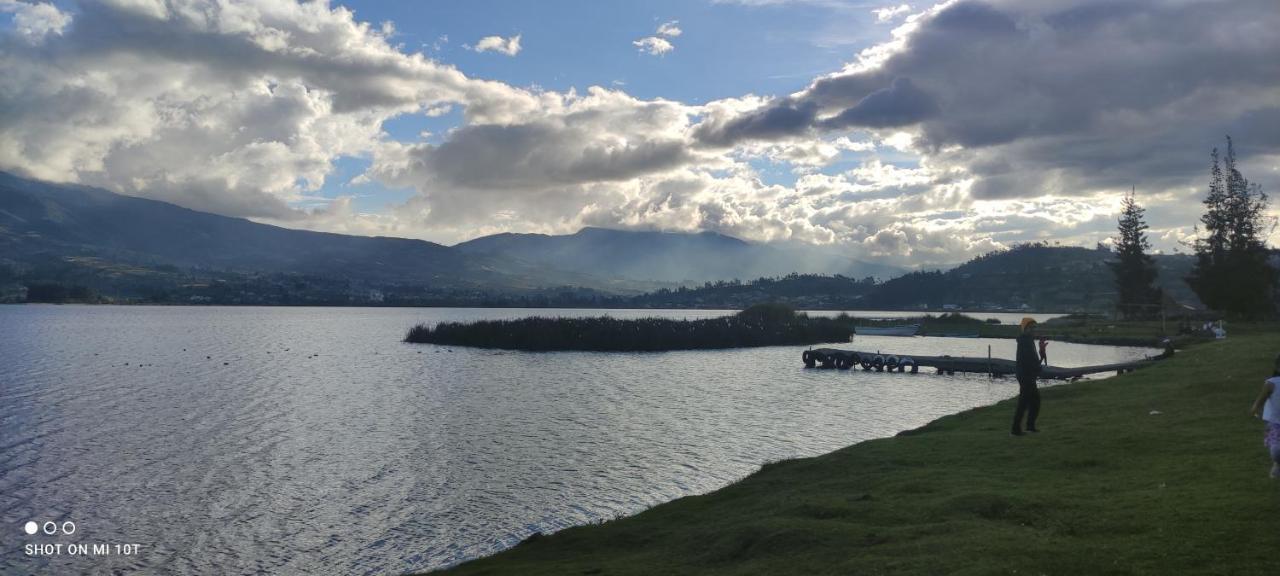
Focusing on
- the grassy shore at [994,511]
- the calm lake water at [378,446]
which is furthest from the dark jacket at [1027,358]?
the calm lake water at [378,446]

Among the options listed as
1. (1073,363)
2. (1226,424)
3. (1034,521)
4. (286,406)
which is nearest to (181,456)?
(286,406)

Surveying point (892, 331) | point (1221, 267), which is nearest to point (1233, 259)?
point (1221, 267)

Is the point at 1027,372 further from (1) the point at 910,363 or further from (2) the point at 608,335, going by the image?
(2) the point at 608,335

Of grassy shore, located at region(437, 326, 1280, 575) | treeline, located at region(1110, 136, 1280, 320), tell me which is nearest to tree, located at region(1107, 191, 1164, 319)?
treeline, located at region(1110, 136, 1280, 320)

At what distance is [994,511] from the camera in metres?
15.0

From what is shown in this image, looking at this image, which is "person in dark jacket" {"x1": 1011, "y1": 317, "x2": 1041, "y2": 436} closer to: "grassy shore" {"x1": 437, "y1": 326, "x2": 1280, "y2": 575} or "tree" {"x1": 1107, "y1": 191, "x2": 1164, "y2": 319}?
"grassy shore" {"x1": 437, "y1": 326, "x2": 1280, "y2": 575}

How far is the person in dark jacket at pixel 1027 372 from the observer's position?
76.3 feet

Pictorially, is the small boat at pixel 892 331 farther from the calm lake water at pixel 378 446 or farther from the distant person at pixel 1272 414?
the distant person at pixel 1272 414

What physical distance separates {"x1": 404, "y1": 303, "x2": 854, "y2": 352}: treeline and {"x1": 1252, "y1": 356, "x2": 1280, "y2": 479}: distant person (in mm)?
104979

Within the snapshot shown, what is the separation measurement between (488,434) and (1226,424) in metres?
33.3

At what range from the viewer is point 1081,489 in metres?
16.0

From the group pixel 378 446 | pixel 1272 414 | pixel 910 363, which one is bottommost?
pixel 378 446

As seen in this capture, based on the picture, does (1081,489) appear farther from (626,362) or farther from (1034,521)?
(626,362)

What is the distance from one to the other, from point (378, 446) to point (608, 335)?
81771mm
